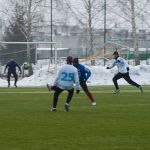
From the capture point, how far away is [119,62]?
3094cm

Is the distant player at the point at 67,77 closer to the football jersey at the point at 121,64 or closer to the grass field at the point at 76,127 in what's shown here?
the grass field at the point at 76,127

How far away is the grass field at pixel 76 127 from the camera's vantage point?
41.2 feet

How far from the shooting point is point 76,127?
1560 centimetres

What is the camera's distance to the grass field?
1255 cm

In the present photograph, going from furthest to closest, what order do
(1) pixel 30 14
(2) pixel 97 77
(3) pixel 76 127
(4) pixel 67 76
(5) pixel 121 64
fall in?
(1) pixel 30 14 → (2) pixel 97 77 → (5) pixel 121 64 → (4) pixel 67 76 → (3) pixel 76 127

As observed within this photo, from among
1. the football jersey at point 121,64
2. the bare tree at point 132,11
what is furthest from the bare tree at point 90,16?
the football jersey at point 121,64

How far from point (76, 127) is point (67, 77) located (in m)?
4.75

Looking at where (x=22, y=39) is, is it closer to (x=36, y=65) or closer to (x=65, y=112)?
(x=36, y=65)

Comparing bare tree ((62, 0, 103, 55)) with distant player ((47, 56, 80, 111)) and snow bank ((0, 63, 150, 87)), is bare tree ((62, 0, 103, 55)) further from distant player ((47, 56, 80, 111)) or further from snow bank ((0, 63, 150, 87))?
distant player ((47, 56, 80, 111))

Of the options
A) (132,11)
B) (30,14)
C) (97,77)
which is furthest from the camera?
(30,14)

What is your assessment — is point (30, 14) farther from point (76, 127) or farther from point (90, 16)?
point (76, 127)

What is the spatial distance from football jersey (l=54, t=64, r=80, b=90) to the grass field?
2.81 feet

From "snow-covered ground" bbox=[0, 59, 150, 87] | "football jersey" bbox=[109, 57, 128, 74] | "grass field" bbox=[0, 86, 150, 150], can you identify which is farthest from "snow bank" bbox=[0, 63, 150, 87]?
"grass field" bbox=[0, 86, 150, 150]

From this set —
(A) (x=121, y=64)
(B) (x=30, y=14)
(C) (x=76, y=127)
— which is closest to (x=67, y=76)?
(C) (x=76, y=127)
